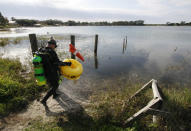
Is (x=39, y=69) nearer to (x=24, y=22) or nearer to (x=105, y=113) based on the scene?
(x=105, y=113)

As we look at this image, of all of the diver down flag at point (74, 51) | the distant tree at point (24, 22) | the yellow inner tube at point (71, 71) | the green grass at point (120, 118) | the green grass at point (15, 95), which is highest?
the distant tree at point (24, 22)

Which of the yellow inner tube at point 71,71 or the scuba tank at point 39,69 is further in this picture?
the yellow inner tube at point 71,71

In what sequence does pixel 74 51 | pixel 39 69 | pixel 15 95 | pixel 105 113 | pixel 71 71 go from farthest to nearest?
pixel 74 51 → pixel 15 95 → pixel 71 71 → pixel 105 113 → pixel 39 69

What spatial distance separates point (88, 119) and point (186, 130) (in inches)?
110

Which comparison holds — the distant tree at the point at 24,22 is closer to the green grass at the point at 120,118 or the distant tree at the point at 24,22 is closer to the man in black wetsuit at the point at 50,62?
the man in black wetsuit at the point at 50,62

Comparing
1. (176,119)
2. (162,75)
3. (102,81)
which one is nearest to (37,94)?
(102,81)

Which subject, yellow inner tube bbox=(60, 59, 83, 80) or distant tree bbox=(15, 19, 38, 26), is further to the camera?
distant tree bbox=(15, 19, 38, 26)

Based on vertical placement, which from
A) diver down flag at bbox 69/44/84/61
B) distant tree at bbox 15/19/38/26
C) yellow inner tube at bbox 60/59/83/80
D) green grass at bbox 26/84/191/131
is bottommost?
green grass at bbox 26/84/191/131

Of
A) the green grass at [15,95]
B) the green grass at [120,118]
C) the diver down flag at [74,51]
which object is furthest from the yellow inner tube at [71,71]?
the green grass at [15,95]

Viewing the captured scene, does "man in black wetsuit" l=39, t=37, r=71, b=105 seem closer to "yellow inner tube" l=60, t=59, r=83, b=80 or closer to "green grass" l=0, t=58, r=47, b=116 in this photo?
"yellow inner tube" l=60, t=59, r=83, b=80

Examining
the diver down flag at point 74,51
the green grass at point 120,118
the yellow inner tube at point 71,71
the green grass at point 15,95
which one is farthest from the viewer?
the diver down flag at point 74,51

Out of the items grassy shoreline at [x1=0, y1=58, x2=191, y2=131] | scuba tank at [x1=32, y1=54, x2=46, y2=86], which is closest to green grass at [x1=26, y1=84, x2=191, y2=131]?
grassy shoreline at [x1=0, y1=58, x2=191, y2=131]

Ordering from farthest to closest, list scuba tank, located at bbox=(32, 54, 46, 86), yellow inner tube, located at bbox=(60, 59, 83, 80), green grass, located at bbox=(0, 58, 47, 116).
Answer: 1. yellow inner tube, located at bbox=(60, 59, 83, 80)
2. green grass, located at bbox=(0, 58, 47, 116)
3. scuba tank, located at bbox=(32, 54, 46, 86)

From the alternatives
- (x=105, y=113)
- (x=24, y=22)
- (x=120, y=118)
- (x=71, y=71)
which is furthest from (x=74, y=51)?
(x=24, y=22)
